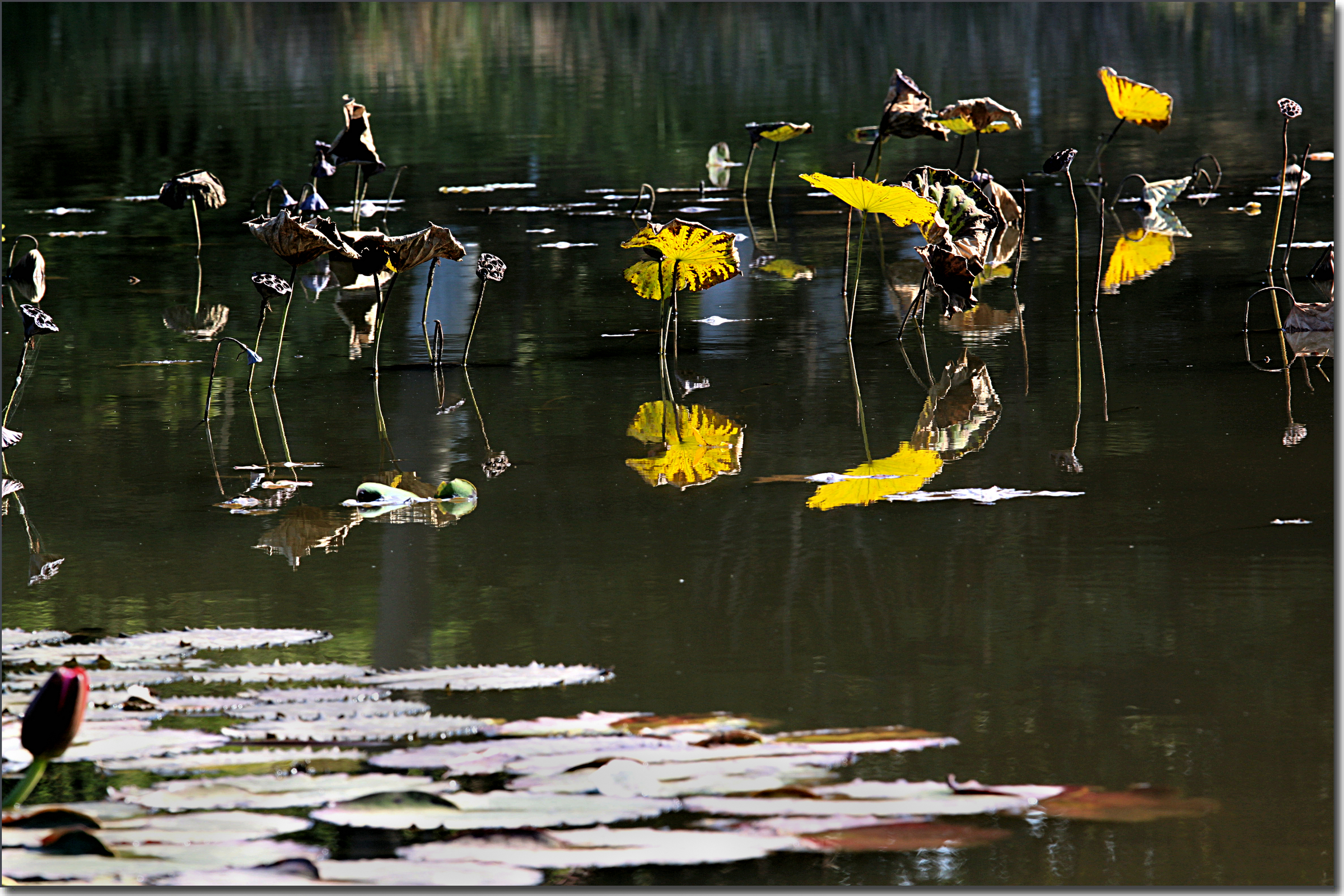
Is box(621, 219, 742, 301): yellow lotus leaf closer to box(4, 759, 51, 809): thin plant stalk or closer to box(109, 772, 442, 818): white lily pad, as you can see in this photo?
box(109, 772, 442, 818): white lily pad

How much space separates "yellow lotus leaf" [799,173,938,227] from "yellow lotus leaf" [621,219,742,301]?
0.38 metres

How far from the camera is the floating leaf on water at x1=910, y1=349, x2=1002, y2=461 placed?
4848 millimetres

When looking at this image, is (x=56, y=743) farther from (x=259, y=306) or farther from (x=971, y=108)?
(x=971, y=108)

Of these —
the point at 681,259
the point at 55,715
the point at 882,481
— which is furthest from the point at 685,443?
the point at 55,715

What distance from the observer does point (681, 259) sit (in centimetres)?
603

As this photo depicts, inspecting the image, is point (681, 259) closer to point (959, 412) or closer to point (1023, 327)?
point (959, 412)

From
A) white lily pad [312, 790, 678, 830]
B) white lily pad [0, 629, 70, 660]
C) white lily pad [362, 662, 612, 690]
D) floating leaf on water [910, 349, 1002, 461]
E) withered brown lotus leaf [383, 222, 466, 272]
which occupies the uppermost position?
withered brown lotus leaf [383, 222, 466, 272]

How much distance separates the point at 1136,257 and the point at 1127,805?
5.93 m

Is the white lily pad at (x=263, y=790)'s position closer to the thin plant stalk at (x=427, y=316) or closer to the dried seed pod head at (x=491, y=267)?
the thin plant stalk at (x=427, y=316)

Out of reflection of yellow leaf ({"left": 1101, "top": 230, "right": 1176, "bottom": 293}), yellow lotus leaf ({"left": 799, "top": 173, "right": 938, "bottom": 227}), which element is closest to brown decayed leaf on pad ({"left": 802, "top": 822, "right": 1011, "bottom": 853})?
yellow lotus leaf ({"left": 799, "top": 173, "right": 938, "bottom": 227})

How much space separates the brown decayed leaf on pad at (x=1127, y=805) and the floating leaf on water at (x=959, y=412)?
2116 mm

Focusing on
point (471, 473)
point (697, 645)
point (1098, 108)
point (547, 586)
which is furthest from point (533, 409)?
point (1098, 108)

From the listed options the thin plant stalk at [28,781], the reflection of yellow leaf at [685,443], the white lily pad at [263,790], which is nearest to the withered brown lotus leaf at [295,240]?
the reflection of yellow leaf at [685,443]

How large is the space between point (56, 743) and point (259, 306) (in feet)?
18.6
